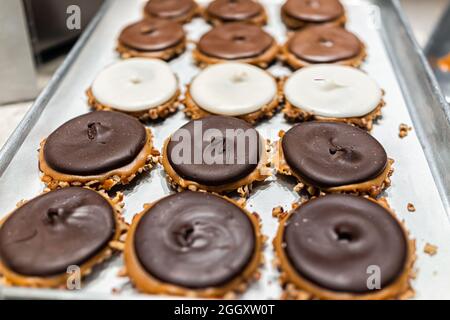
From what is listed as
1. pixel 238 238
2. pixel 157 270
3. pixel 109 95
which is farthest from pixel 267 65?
pixel 157 270

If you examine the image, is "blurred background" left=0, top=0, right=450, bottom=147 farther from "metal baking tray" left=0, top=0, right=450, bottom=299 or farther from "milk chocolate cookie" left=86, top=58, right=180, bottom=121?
"milk chocolate cookie" left=86, top=58, right=180, bottom=121

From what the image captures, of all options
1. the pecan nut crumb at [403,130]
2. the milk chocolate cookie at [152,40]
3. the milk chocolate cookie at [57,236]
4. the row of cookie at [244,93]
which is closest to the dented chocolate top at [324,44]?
the row of cookie at [244,93]

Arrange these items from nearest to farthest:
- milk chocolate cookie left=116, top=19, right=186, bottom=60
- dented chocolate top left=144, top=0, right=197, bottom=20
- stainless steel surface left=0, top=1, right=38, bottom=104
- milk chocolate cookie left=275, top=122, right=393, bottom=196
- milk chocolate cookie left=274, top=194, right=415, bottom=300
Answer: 1. milk chocolate cookie left=274, top=194, right=415, bottom=300
2. milk chocolate cookie left=275, top=122, right=393, bottom=196
3. stainless steel surface left=0, top=1, right=38, bottom=104
4. milk chocolate cookie left=116, top=19, right=186, bottom=60
5. dented chocolate top left=144, top=0, right=197, bottom=20

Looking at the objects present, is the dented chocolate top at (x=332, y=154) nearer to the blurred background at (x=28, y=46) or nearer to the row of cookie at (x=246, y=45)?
the row of cookie at (x=246, y=45)

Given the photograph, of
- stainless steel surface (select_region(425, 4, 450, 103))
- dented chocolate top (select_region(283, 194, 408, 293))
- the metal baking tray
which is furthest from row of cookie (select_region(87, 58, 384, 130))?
stainless steel surface (select_region(425, 4, 450, 103))

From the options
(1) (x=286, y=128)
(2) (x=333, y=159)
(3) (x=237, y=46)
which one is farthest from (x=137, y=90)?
(2) (x=333, y=159)

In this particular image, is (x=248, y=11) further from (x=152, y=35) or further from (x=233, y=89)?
(x=233, y=89)
